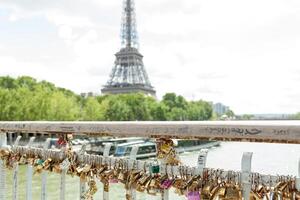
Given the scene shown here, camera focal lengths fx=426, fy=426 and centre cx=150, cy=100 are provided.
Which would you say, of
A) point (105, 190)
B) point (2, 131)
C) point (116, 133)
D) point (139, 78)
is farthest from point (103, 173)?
point (139, 78)

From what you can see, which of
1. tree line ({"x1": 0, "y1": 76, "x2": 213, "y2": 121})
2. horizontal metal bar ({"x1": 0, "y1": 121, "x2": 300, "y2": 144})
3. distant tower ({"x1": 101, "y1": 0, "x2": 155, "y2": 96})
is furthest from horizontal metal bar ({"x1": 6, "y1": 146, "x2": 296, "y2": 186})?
distant tower ({"x1": 101, "y1": 0, "x2": 155, "y2": 96})

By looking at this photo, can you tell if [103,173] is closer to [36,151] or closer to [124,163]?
[124,163]

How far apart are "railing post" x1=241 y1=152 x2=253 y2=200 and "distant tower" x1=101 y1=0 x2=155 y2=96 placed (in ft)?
219

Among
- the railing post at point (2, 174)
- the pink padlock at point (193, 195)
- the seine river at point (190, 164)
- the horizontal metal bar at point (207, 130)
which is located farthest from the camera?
the railing post at point (2, 174)

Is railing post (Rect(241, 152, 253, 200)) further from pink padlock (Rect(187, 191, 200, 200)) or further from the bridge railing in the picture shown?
pink padlock (Rect(187, 191, 200, 200))

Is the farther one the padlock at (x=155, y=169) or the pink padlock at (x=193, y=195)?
the padlock at (x=155, y=169)

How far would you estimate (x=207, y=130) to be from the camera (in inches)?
47.8

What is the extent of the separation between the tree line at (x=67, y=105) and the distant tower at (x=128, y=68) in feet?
23.9

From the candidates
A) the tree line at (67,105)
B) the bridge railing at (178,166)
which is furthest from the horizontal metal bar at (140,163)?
the tree line at (67,105)

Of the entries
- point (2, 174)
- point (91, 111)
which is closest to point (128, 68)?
point (91, 111)

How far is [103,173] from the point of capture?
169 centimetres

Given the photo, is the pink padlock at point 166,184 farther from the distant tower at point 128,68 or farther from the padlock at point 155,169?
the distant tower at point 128,68

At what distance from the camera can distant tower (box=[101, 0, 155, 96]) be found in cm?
6831

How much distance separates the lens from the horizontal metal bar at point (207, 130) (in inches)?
41.6
